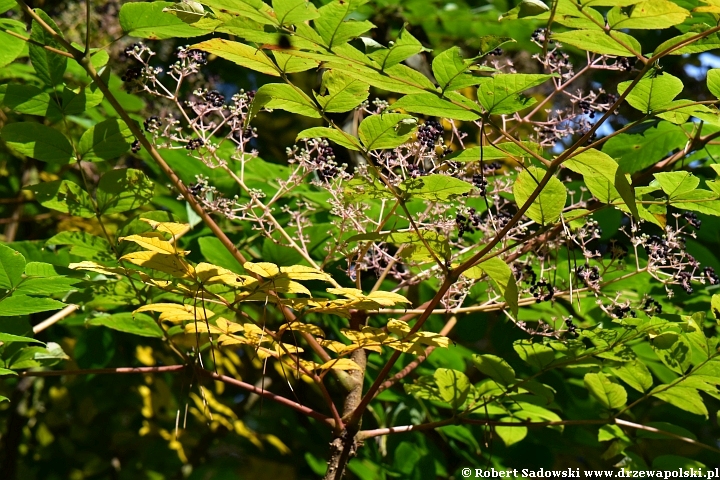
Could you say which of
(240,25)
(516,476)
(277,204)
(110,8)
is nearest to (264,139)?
(110,8)

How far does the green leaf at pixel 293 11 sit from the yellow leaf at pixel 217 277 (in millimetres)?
342

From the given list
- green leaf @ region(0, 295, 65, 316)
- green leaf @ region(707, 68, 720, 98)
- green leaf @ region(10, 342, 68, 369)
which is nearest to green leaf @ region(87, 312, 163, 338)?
green leaf @ region(10, 342, 68, 369)

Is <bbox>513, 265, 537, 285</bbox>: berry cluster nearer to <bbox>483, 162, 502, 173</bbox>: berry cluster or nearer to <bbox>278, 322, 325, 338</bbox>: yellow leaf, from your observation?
<bbox>483, 162, 502, 173</bbox>: berry cluster

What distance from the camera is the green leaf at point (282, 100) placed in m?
1.04

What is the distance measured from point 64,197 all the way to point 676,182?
42.9 inches

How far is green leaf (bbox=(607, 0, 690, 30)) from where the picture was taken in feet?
2.86

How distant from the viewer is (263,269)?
3.26 ft

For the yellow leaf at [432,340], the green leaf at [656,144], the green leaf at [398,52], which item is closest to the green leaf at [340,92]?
the green leaf at [398,52]

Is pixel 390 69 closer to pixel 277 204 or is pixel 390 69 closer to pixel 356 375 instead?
pixel 356 375

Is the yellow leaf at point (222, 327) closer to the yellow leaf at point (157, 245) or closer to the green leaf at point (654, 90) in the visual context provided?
the yellow leaf at point (157, 245)

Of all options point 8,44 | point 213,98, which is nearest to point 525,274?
point 213,98

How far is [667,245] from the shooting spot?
1.39 m

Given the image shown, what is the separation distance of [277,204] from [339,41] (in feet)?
3.00

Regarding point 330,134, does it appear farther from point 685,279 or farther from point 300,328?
point 685,279
